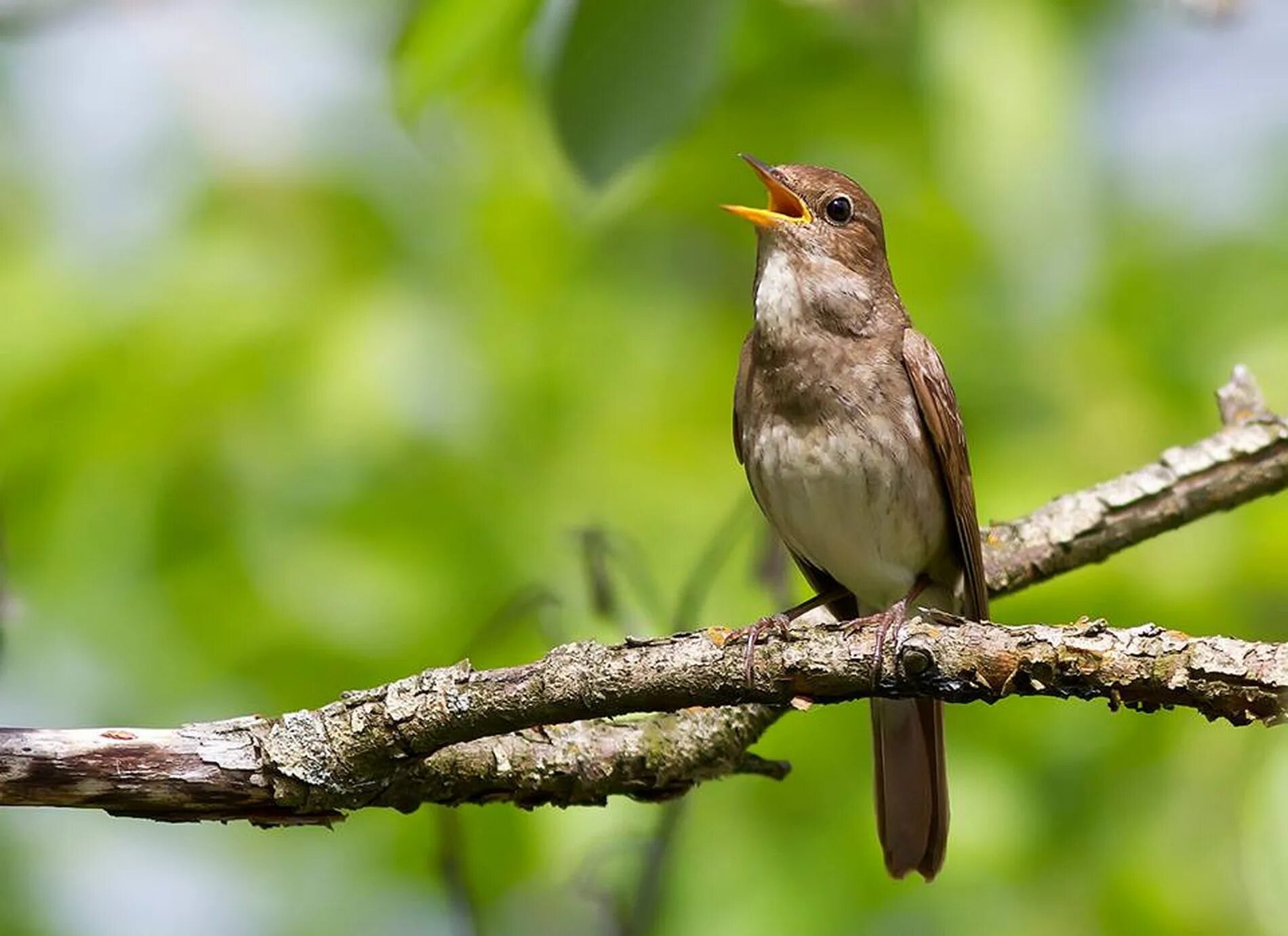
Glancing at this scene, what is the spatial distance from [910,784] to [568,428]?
2349 mm

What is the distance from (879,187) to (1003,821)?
3.10 m

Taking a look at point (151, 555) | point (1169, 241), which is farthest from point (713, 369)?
point (151, 555)

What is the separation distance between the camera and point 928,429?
524 centimetres

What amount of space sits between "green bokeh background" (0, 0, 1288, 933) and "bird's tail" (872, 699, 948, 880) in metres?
0.18

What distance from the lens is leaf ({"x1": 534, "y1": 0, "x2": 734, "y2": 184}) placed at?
128 inches

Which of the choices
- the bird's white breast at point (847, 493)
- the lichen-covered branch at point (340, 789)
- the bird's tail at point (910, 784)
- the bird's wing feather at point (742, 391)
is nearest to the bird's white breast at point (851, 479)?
the bird's white breast at point (847, 493)

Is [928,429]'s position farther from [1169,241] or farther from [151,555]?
[151,555]

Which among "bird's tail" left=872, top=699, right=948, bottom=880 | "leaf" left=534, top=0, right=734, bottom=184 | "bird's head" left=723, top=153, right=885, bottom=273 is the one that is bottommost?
"bird's tail" left=872, top=699, right=948, bottom=880

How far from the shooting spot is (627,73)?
10.9 ft

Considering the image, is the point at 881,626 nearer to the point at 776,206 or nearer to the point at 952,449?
the point at 952,449

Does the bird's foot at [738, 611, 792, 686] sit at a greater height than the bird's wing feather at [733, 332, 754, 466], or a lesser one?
lesser

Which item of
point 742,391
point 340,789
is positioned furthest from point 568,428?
point 340,789

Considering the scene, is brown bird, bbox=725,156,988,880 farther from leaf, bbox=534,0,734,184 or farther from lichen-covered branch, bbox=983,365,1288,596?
leaf, bbox=534,0,734,184

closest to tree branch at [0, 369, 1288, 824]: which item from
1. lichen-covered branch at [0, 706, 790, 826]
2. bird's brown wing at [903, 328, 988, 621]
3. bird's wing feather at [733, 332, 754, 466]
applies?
lichen-covered branch at [0, 706, 790, 826]
